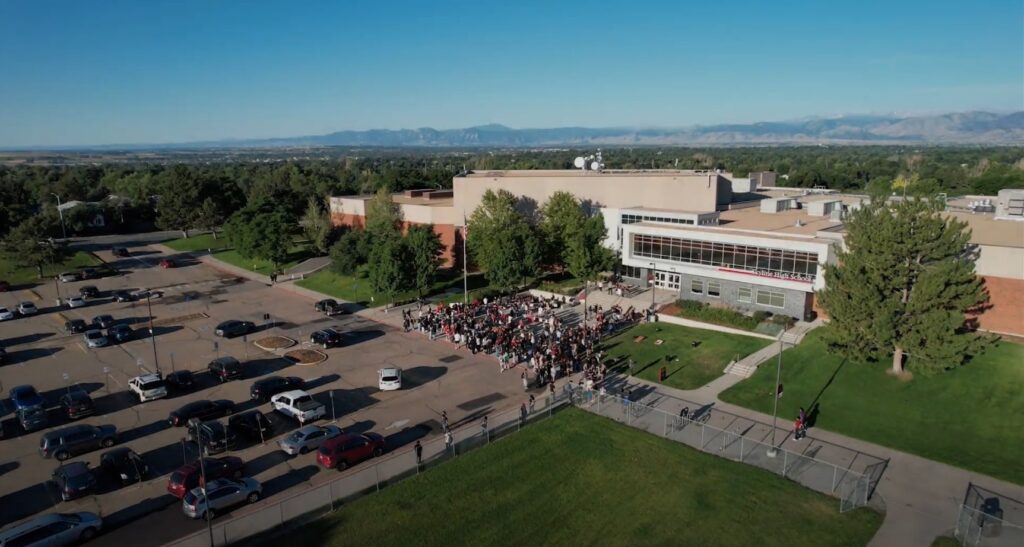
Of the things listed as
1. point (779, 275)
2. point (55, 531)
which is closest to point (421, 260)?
point (779, 275)

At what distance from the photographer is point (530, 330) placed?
132 ft

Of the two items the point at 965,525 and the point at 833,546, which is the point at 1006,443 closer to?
the point at 965,525

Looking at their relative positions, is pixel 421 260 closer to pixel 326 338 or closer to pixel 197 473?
pixel 326 338

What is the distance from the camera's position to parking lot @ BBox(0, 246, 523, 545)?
21.8 metres

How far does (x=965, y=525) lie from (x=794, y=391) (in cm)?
1116

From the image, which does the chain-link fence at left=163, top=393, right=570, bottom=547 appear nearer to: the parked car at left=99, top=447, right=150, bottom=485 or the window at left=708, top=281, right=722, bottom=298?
the parked car at left=99, top=447, right=150, bottom=485

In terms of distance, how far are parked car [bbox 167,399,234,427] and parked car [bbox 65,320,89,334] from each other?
2066 cm

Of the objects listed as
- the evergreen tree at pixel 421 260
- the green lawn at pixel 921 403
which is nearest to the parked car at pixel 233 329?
the evergreen tree at pixel 421 260

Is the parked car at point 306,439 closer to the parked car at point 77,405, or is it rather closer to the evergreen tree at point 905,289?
the parked car at point 77,405

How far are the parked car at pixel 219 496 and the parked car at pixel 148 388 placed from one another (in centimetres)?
1162

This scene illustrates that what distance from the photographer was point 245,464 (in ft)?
78.1

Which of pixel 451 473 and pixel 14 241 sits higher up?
pixel 14 241

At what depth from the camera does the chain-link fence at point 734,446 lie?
70.4 ft

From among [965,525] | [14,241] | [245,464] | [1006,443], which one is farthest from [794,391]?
[14,241]
